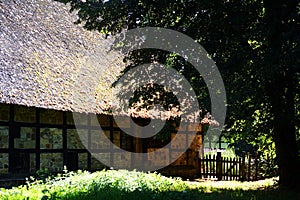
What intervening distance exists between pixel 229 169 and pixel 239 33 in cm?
865

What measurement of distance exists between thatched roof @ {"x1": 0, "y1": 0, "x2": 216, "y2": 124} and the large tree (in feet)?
8.66

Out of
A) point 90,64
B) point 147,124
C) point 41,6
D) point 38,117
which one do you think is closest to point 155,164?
point 147,124

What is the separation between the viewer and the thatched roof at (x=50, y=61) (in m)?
11.7

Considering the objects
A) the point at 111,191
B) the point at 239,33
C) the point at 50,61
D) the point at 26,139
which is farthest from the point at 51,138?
the point at 239,33

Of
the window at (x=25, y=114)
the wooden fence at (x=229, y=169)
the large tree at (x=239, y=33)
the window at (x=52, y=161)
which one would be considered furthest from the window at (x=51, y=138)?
the wooden fence at (x=229, y=169)

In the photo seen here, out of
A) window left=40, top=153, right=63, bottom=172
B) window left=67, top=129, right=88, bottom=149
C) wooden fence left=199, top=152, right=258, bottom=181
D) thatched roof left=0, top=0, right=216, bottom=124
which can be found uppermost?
thatched roof left=0, top=0, right=216, bottom=124

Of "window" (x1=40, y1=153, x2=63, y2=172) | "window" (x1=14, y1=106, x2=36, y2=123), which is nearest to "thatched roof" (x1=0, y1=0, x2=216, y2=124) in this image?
"window" (x1=14, y1=106, x2=36, y2=123)

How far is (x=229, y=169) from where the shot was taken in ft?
56.3

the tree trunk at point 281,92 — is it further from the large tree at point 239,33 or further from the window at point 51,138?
the window at point 51,138

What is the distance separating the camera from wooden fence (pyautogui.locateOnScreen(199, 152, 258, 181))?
668 inches

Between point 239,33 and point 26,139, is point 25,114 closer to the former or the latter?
point 26,139

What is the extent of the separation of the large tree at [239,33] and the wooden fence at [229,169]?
6720mm

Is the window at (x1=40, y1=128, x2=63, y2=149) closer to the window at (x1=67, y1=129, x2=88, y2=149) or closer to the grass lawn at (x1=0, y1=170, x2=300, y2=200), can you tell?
the window at (x1=67, y1=129, x2=88, y2=149)

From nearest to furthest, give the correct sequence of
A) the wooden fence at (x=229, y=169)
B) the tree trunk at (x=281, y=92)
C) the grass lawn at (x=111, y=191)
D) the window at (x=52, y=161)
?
the grass lawn at (x=111, y=191), the tree trunk at (x=281, y=92), the window at (x=52, y=161), the wooden fence at (x=229, y=169)
